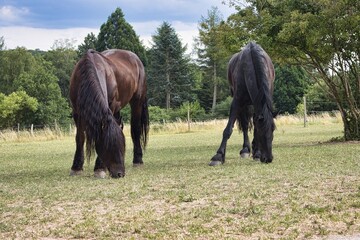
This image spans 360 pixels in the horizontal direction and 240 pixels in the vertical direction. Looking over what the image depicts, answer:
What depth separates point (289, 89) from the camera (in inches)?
2104

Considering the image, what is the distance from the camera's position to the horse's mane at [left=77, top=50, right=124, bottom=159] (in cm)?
689

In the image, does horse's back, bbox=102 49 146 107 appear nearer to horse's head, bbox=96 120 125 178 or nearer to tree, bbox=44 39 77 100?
horse's head, bbox=96 120 125 178

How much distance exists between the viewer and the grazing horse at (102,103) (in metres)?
6.92

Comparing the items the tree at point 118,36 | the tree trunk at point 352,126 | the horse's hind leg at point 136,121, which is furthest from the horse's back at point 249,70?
the tree at point 118,36

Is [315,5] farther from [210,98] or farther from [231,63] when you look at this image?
[210,98]

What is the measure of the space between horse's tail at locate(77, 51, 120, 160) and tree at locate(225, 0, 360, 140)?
720 cm

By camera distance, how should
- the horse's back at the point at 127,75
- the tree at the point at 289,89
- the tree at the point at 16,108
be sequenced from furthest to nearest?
the tree at the point at 289,89 < the tree at the point at 16,108 < the horse's back at the point at 127,75

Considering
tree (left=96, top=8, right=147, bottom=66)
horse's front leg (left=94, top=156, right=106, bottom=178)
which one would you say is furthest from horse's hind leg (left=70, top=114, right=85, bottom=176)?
tree (left=96, top=8, right=147, bottom=66)

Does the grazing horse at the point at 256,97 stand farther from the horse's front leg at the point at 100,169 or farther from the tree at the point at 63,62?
the tree at the point at 63,62

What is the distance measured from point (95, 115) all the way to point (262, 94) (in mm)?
3088

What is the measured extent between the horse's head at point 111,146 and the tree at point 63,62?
58.3m

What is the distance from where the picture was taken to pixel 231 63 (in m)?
10.9

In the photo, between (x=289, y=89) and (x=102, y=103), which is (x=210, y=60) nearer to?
(x=289, y=89)

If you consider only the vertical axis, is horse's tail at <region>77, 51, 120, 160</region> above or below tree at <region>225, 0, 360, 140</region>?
below
